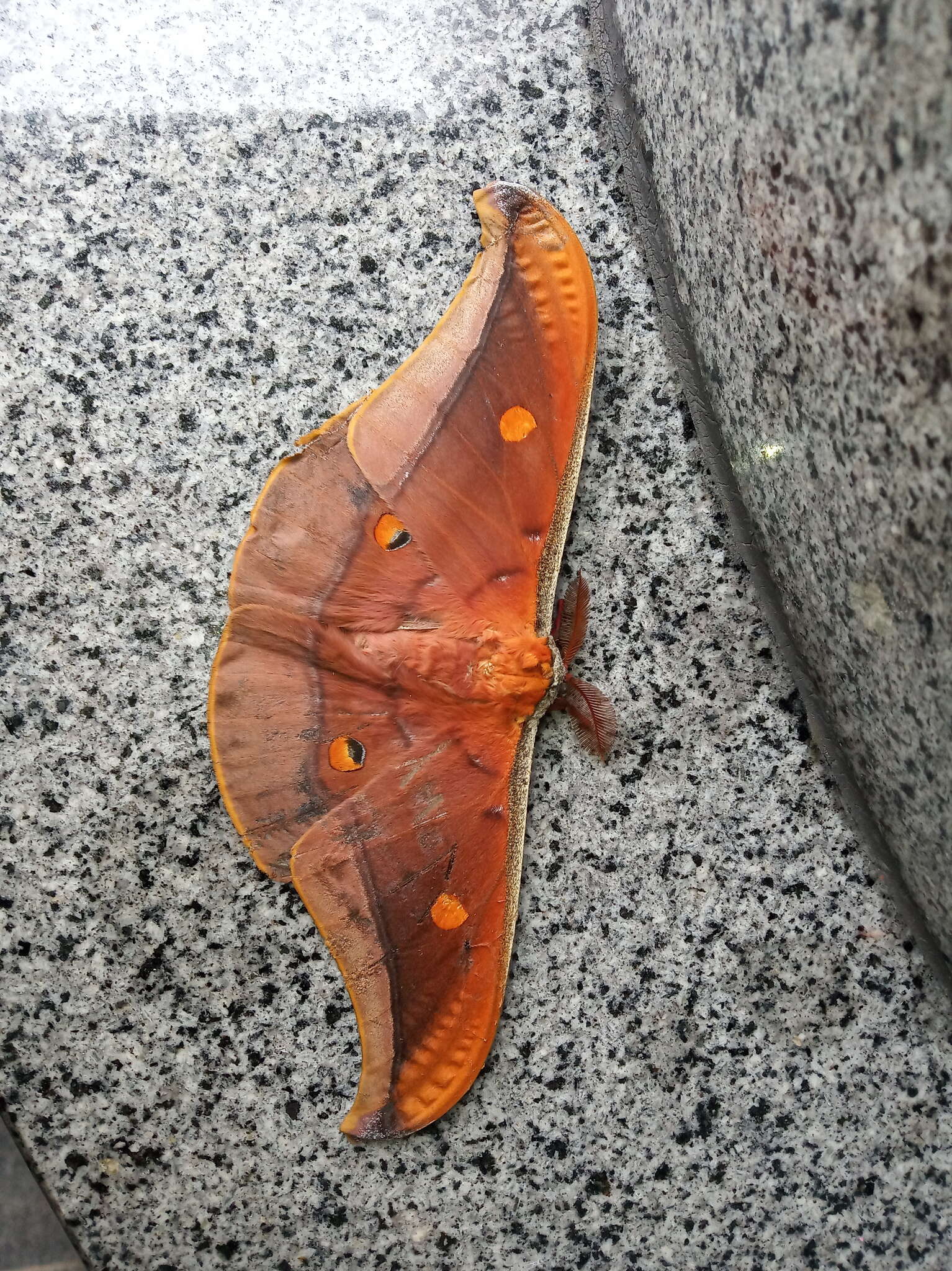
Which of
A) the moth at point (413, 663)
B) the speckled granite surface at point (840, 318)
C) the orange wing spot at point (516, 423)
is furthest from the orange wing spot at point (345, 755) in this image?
the speckled granite surface at point (840, 318)

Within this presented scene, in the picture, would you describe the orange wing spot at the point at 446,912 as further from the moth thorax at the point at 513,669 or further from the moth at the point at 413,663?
the moth thorax at the point at 513,669

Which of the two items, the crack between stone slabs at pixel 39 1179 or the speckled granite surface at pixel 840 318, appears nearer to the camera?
the speckled granite surface at pixel 840 318

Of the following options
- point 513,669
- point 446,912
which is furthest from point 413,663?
point 446,912

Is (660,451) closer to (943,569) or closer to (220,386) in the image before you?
(943,569)

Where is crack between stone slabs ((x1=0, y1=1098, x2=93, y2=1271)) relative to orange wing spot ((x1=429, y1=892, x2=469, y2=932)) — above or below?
below

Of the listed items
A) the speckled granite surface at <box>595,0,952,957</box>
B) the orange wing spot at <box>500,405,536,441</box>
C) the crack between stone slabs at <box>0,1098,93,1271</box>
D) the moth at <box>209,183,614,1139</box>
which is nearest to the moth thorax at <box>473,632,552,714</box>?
the moth at <box>209,183,614,1139</box>

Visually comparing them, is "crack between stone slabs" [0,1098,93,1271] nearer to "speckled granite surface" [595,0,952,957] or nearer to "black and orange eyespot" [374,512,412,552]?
"black and orange eyespot" [374,512,412,552]
